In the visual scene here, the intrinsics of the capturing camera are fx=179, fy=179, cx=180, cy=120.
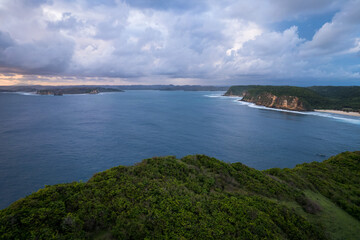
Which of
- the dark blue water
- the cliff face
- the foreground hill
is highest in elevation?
the cliff face

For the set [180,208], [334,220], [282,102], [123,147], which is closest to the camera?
[180,208]

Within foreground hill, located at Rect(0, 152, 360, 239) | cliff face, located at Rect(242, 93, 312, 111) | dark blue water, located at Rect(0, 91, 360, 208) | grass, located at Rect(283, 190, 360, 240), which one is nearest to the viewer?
foreground hill, located at Rect(0, 152, 360, 239)

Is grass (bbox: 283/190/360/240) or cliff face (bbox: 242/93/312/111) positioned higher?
cliff face (bbox: 242/93/312/111)

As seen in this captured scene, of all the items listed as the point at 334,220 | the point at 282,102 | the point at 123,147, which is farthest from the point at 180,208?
the point at 282,102

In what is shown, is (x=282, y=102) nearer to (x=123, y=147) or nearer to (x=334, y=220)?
(x=123, y=147)

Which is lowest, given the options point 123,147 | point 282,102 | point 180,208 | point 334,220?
point 123,147

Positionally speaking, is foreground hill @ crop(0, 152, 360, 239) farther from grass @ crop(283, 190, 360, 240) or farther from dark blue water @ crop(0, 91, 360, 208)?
dark blue water @ crop(0, 91, 360, 208)

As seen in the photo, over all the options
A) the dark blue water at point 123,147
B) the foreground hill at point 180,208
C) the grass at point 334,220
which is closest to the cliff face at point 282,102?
the dark blue water at point 123,147

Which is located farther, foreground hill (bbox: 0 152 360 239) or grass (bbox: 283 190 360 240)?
grass (bbox: 283 190 360 240)

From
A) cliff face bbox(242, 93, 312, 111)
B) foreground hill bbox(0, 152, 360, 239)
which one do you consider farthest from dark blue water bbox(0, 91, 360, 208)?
cliff face bbox(242, 93, 312, 111)

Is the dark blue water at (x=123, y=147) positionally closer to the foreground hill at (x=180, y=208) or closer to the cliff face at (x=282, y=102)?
the foreground hill at (x=180, y=208)
